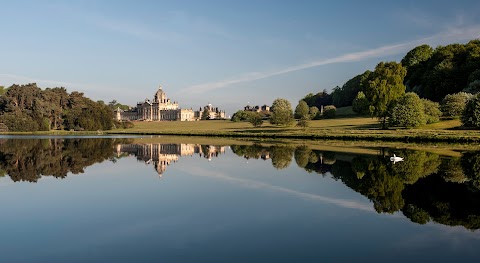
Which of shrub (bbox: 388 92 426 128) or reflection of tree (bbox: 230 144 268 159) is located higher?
shrub (bbox: 388 92 426 128)

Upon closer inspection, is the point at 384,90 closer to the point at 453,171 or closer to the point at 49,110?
the point at 453,171

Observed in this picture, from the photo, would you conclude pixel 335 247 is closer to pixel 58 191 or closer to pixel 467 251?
pixel 467 251

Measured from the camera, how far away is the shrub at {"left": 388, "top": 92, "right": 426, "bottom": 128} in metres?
67.5

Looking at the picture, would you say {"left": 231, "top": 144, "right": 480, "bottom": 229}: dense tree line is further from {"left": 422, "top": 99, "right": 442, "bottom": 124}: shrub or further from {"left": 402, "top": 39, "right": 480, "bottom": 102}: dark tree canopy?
{"left": 402, "top": 39, "right": 480, "bottom": 102}: dark tree canopy

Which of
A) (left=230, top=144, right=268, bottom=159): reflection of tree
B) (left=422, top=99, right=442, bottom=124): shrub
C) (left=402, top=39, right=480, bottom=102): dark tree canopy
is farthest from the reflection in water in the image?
(left=402, top=39, right=480, bottom=102): dark tree canopy

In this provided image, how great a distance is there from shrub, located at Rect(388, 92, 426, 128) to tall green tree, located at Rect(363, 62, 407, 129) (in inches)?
70.1

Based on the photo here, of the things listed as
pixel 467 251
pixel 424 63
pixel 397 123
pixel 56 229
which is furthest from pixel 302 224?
pixel 424 63

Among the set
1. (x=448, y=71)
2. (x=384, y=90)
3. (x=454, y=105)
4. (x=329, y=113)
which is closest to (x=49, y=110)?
(x=329, y=113)

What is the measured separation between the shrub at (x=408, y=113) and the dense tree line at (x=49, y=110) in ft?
274

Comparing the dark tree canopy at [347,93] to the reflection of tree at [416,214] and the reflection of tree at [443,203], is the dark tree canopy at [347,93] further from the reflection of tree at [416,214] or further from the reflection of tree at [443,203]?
the reflection of tree at [416,214]

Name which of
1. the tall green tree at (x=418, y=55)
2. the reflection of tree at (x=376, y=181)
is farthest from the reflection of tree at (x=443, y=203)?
the tall green tree at (x=418, y=55)

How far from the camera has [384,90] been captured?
69688 millimetres

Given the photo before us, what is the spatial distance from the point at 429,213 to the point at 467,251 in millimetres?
3966

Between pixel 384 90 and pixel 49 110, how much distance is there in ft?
285
